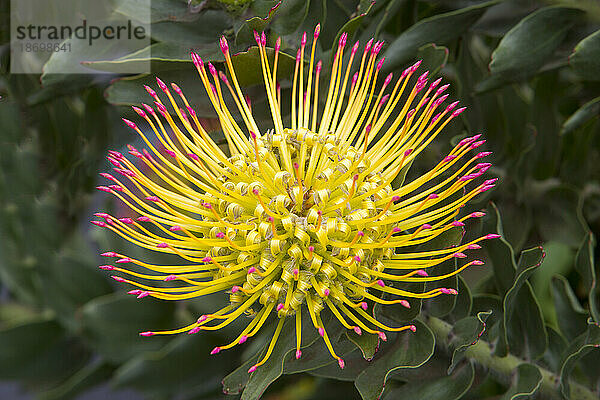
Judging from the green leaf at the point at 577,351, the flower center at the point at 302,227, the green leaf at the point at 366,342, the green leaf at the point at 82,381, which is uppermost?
the flower center at the point at 302,227

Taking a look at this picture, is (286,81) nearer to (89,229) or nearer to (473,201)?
(473,201)

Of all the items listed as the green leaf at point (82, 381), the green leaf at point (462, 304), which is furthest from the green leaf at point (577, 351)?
the green leaf at point (82, 381)

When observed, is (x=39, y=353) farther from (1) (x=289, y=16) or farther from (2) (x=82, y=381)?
(1) (x=289, y=16)

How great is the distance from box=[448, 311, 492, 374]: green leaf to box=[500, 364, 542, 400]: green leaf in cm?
6

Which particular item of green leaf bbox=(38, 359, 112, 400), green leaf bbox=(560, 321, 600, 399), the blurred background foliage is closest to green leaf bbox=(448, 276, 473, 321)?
the blurred background foliage

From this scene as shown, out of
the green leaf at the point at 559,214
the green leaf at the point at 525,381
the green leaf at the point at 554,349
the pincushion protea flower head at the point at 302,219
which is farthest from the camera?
the green leaf at the point at 559,214

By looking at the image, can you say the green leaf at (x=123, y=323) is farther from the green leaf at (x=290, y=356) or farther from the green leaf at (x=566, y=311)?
the green leaf at (x=566, y=311)

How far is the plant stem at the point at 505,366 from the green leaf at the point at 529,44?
28 cm

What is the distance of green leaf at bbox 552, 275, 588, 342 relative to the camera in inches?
Answer: 29.9

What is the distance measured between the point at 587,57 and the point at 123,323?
69 centimetres

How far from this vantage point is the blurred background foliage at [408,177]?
0.64 m

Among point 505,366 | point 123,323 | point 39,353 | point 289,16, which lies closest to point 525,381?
point 505,366

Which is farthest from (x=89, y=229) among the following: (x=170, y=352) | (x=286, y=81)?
(x=286, y=81)

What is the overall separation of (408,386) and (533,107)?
0.43 m
